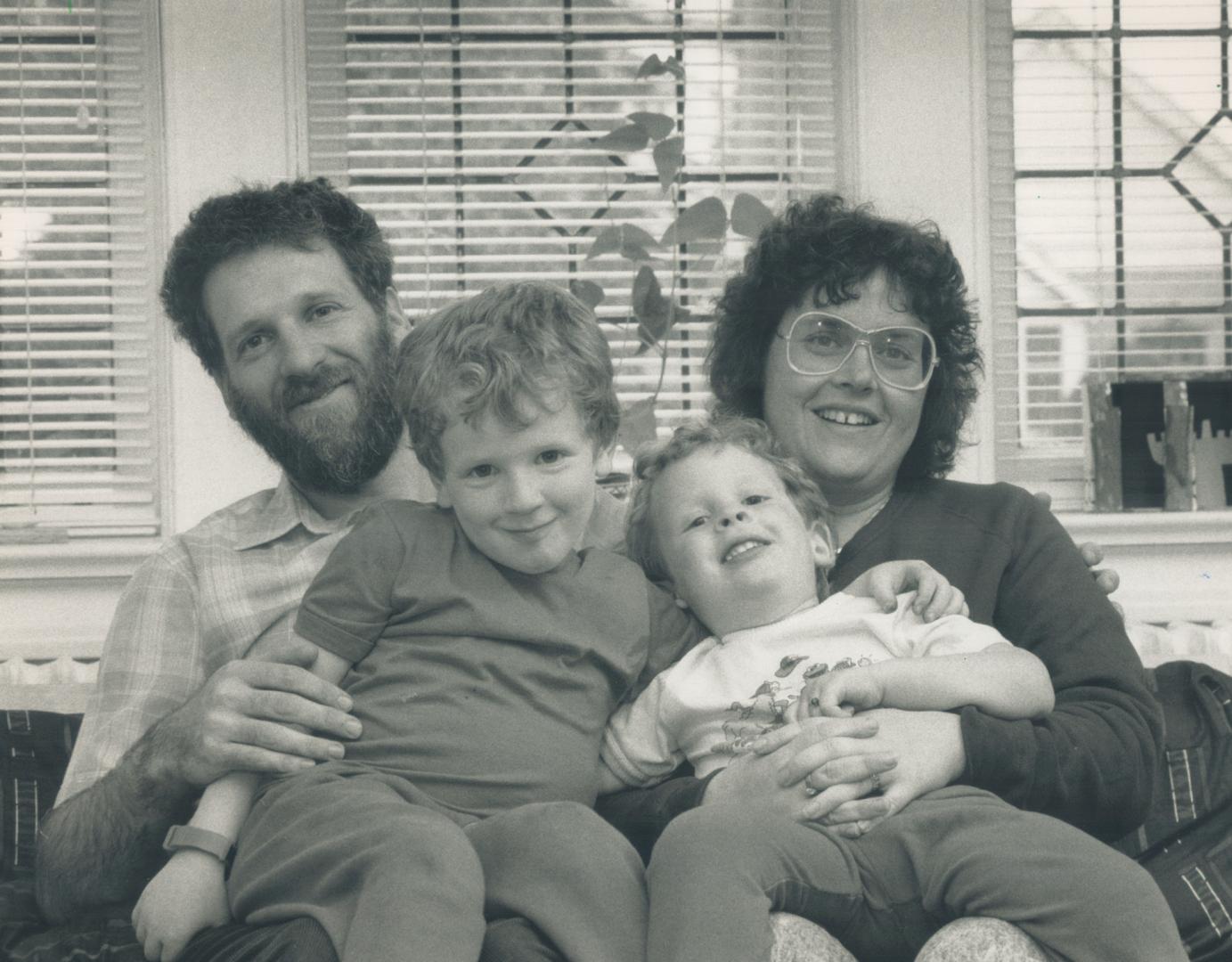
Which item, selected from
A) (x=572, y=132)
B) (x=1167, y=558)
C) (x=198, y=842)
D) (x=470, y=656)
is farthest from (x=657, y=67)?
(x=198, y=842)

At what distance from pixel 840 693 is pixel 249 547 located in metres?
0.88

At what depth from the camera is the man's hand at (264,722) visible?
166cm

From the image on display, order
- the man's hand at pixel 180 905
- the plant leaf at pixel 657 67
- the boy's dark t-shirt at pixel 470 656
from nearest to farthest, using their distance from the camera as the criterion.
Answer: the man's hand at pixel 180 905 → the boy's dark t-shirt at pixel 470 656 → the plant leaf at pixel 657 67

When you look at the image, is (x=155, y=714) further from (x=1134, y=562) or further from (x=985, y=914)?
(x=1134, y=562)

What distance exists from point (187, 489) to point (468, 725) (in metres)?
1.75

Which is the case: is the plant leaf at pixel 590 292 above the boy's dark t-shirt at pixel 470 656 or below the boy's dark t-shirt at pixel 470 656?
above

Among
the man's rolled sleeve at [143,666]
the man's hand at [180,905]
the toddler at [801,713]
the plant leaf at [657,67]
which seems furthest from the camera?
the plant leaf at [657,67]

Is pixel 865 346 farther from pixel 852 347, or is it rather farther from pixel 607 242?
pixel 607 242

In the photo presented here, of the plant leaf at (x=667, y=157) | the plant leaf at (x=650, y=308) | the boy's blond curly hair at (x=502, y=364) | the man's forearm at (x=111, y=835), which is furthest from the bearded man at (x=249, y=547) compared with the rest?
the plant leaf at (x=667, y=157)

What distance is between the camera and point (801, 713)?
169cm

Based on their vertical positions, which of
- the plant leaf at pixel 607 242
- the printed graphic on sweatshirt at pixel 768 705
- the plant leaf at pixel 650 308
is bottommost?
the printed graphic on sweatshirt at pixel 768 705

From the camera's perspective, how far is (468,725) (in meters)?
1.69

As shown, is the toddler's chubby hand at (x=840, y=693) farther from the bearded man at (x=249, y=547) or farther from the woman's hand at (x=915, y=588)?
the bearded man at (x=249, y=547)

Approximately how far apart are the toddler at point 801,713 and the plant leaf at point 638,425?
46.5 inches
